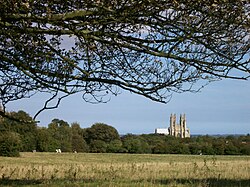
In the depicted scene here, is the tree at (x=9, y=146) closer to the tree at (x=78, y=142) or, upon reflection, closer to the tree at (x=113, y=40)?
the tree at (x=78, y=142)

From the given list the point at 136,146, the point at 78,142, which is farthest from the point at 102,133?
the point at 136,146

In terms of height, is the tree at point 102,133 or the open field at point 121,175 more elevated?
the tree at point 102,133

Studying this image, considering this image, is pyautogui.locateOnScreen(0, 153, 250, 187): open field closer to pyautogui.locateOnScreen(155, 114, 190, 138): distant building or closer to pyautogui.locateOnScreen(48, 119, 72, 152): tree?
pyautogui.locateOnScreen(48, 119, 72, 152): tree

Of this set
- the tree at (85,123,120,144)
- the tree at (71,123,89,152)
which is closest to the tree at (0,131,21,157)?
the tree at (71,123,89,152)

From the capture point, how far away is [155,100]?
9102 millimetres

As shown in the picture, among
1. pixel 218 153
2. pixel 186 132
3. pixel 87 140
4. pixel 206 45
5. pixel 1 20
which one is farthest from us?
pixel 186 132

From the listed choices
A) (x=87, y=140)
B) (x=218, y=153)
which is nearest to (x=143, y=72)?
(x=218, y=153)

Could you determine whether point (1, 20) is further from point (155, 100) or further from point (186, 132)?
point (186, 132)

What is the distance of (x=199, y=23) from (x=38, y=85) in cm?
330

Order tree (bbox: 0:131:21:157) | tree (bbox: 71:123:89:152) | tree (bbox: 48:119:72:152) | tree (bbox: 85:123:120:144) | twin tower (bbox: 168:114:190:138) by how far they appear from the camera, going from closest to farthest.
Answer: tree (bbox: 0:131:21:157) → tree (bbox: 48:119:72:152) → tree (bbox: 71:123:89:152) → tree (bbox: 85:123:120:144) → twin tower (bbox: 168:114:190:138)

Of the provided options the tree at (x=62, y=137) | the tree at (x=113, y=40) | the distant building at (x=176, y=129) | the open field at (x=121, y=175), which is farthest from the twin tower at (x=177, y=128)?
the tree at (x=113, y=40)

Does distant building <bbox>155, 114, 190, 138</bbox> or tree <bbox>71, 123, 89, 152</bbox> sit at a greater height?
distant building <bbox>155, 114, 190, 138</bbox>

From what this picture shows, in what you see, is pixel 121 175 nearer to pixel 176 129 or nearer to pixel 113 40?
pixel 113 40

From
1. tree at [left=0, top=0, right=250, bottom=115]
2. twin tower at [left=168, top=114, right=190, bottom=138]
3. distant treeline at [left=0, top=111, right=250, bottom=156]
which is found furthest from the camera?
twin tower at [left=168, top=114, right=190, bottom=138]
